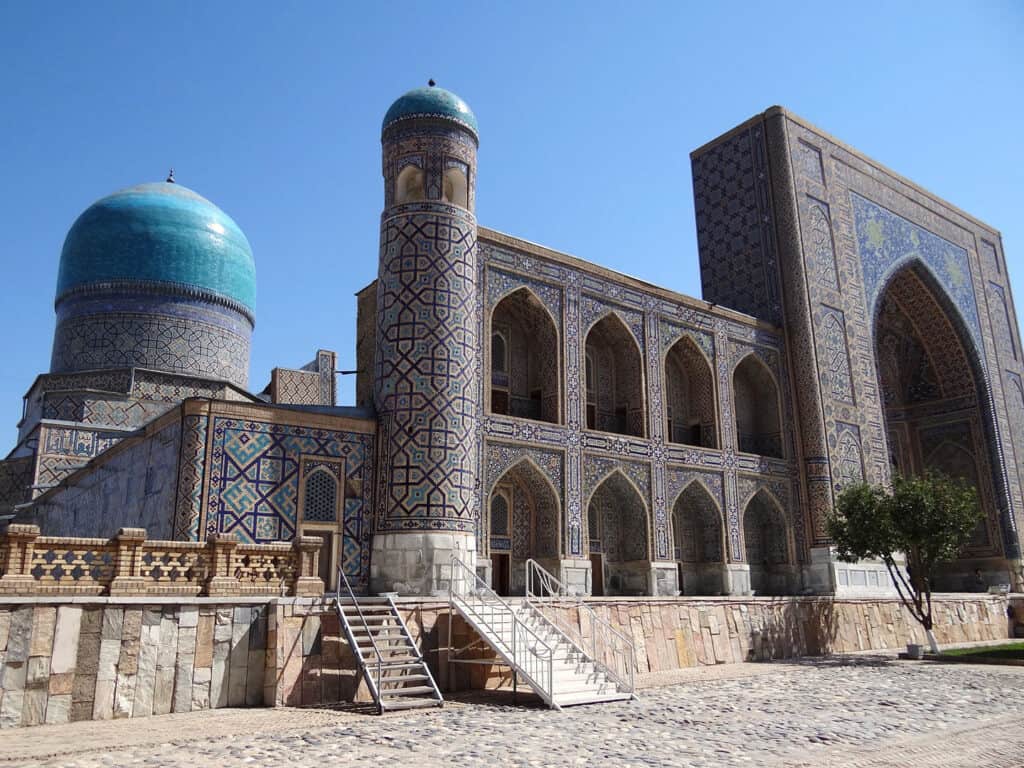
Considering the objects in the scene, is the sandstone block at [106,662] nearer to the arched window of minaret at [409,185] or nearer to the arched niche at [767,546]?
the arched window of minaret at [409,185]

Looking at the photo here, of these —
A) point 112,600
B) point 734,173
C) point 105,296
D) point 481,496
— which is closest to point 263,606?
point 112,600

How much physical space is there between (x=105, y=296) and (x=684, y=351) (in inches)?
466

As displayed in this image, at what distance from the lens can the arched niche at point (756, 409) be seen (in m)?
17.2

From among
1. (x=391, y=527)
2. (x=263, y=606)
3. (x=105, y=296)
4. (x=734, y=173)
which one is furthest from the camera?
(x=734, y=173)

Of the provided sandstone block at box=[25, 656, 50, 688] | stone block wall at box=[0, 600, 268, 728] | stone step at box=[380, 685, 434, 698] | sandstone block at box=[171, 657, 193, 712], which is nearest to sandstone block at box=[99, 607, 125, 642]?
stone block wall at box=[0, 600, 268, 728]

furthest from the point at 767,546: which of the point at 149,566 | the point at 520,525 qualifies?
the point at 149,566

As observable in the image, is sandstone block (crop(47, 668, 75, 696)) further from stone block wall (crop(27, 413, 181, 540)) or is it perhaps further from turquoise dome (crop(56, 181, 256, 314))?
turquoise dome (crop(56, 181, 256, 314))

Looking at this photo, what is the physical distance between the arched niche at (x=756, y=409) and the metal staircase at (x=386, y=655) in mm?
10085

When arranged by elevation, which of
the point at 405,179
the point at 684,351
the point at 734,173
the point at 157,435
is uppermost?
the point at 734,173

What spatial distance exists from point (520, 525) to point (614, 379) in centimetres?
359

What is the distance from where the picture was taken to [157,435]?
1081cm

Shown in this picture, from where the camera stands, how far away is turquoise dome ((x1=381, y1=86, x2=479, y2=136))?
40.0 ft

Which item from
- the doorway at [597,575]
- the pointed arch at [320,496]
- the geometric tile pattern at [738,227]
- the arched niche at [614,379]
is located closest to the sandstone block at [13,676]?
the pointed arch at [320,496]

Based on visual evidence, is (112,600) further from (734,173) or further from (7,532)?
(734,173)
